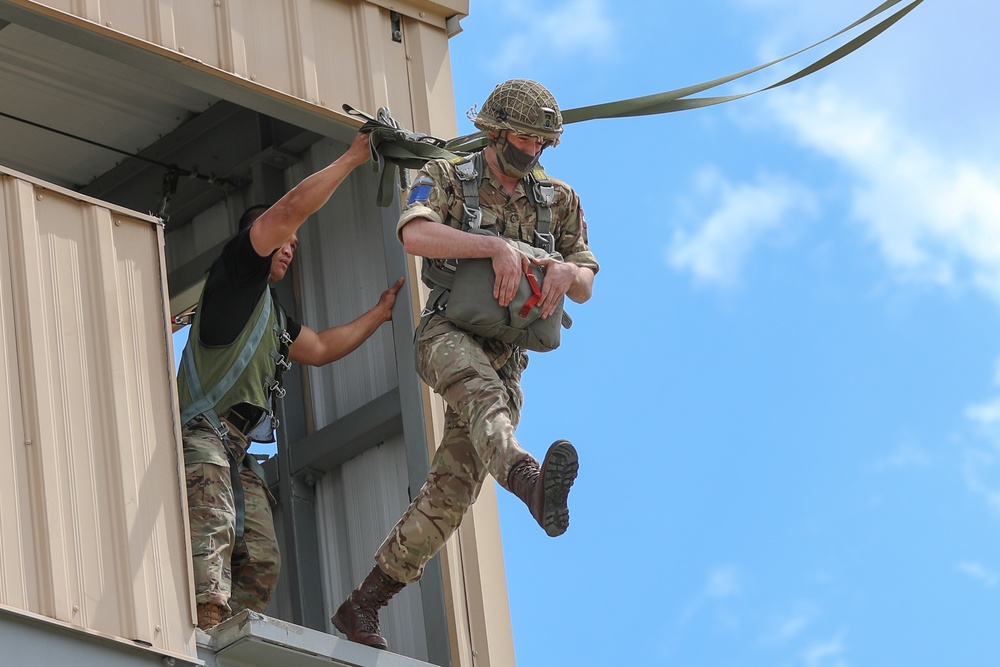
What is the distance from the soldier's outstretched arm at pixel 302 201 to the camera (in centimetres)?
912

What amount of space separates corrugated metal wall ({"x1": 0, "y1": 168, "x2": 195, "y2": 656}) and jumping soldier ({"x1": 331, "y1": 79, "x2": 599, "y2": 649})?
1.15 meters

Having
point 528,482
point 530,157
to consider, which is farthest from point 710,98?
point 528,482

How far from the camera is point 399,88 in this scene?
10.9 metres

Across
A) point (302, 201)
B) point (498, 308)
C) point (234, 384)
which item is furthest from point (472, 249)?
point (234, 384)

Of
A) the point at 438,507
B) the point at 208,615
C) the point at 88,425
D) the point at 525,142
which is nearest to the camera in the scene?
the point at 88,425

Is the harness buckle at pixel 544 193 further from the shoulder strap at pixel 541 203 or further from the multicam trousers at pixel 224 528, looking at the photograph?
the multicam trousers at pixel 224 528

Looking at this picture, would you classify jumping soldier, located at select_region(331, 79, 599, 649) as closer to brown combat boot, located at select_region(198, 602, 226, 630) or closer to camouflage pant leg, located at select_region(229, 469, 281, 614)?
brown combat boot, located at select_region(198, 602, 226, 630)

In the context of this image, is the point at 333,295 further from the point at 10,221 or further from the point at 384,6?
the point at 10,221

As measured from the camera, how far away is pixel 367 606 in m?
9.31

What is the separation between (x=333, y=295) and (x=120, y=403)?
10.4 feet

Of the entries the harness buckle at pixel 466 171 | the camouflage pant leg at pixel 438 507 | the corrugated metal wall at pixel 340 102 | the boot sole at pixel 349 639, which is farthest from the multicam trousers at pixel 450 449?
the corrugated metal wall at pixel 340 102

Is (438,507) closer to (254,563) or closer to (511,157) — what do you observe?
(254,563)

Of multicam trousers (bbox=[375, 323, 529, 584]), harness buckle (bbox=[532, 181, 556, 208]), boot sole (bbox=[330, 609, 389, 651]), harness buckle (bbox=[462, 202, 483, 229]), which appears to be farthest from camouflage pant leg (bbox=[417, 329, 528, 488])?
boot sole (bbox=[330, 609, 389, 651])

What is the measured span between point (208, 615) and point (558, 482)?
6.22 ft
